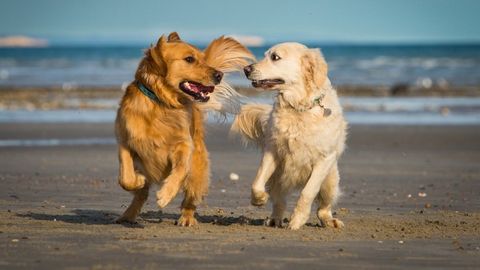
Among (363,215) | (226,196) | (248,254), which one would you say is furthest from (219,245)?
(226,196)

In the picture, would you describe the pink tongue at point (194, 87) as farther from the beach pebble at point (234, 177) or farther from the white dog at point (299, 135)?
the beach pebble at point (234, 177)

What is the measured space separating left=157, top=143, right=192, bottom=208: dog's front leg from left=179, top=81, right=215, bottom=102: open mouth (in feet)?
1.39

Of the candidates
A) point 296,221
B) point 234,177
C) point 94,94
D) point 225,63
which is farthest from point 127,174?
point 94,94

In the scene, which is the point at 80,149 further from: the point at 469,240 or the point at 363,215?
the point at 469,240

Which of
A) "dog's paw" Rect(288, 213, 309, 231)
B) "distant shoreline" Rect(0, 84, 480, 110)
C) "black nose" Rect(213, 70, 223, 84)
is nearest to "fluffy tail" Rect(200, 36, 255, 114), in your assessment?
"black nose" Rect(213, 70, 223, 84)

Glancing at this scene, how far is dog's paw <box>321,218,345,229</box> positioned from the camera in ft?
23.3

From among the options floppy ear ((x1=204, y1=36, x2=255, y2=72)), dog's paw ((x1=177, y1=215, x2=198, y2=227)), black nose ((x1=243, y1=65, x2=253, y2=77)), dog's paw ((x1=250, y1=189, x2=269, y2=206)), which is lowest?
dog's paw ((x1=177, y1=215, x2=198, y2=227))

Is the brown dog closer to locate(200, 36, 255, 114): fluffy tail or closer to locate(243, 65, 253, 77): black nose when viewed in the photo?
locate(243, 65, 253, 77): black nose

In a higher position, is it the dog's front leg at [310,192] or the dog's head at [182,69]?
the dog's head at [182,69]

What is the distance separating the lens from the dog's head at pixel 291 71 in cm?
726

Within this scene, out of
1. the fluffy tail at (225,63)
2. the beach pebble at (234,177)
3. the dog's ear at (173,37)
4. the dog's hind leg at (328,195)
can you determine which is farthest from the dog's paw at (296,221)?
the beach pebble at (234,177)

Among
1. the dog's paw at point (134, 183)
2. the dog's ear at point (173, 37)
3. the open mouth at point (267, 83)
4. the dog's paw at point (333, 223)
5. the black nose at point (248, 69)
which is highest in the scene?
the dog's ear at point (173, 37)

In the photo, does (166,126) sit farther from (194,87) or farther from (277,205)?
(277,205)

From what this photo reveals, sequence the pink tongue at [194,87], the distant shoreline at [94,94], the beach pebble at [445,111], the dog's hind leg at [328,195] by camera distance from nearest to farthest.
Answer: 1. the pink tongue at [194,87]
2. the dog's hind leg at [328,195]
3. the beach pebble at [445,111]
4. the distant shoreline at [94,94]
